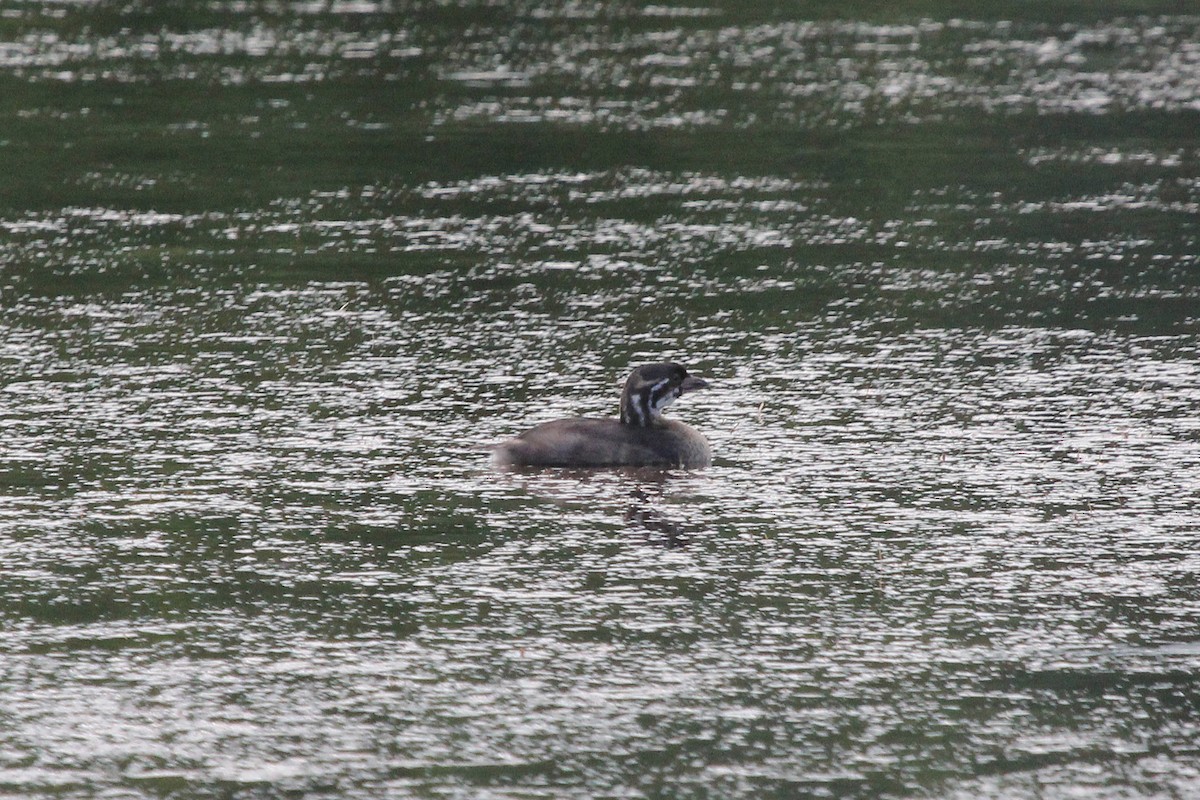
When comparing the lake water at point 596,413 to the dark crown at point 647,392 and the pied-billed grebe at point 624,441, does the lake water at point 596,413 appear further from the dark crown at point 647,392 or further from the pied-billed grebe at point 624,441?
the dark crown at point 647,392

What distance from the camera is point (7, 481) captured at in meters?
11.6

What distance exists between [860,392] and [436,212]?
23.3ft

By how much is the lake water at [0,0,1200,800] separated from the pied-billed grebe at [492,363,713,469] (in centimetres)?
14

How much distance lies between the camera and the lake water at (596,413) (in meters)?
8.16

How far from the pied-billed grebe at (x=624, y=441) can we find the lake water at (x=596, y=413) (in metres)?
0.14

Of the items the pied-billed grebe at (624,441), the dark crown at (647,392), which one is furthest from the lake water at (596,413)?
the dark crown at (647,392)

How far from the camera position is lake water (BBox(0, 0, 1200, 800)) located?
8.16m

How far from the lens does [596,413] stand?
523 inches

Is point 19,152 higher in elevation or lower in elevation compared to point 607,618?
higher

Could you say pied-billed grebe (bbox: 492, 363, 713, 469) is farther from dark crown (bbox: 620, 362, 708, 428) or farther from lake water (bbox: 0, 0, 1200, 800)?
lake water (bbox: 0, 0, 1200, 800)

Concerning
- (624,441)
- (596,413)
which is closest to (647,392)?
(624,441)

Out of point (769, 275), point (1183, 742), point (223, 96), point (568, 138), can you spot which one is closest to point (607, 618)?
point (1183, 742)

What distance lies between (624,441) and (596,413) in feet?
3.31

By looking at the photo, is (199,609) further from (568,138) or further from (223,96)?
(223,96)
